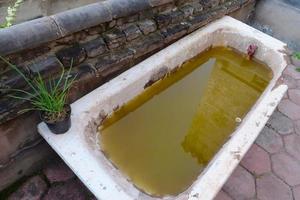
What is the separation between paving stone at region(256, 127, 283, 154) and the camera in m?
2.45

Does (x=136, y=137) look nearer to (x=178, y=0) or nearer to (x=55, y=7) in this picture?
(x=178, y=0)

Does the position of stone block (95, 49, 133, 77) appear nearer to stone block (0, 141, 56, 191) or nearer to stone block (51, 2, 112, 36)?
stone block (51, 2, 112, 36)

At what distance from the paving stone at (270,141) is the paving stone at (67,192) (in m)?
1.54

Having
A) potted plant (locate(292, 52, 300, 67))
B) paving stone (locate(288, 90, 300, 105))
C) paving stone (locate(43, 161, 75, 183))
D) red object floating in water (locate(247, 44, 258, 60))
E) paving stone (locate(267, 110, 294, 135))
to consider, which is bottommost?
paving stone (locate(267, 110, 294, 135))

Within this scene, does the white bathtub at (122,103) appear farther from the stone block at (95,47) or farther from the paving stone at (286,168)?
the paving stone at (286,168)

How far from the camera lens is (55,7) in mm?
3396

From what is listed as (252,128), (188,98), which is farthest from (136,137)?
(252,128)

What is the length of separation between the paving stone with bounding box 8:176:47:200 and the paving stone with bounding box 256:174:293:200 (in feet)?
5.14

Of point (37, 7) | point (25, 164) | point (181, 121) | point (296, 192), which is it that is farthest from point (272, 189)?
point (37, 7)

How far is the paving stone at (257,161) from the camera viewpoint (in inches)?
89.7

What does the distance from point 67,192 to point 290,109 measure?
2228mm

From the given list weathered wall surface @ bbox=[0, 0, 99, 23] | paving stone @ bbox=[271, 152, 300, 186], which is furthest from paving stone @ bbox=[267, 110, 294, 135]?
weathered wall surface @ bbox=[0, 0, 99, 23]

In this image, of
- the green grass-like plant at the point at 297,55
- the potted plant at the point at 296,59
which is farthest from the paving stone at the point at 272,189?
the green grass-like plant at the point at 297,55

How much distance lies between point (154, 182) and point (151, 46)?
3.56ft
